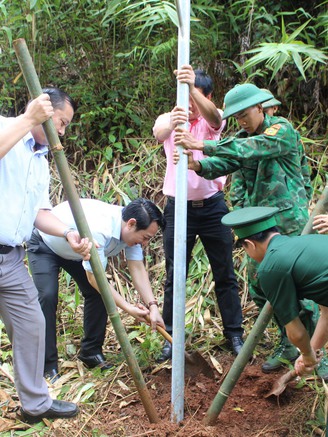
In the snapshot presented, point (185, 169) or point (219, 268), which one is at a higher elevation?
point (185, 169)

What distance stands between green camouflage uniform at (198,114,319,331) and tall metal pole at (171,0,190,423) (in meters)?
0.31

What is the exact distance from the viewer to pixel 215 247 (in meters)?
3.85

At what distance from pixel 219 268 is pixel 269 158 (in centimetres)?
98

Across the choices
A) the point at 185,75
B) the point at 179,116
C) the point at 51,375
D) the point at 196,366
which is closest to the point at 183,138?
the point at 179,116

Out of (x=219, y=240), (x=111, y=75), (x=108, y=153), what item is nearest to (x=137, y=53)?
(x=111, y=75)

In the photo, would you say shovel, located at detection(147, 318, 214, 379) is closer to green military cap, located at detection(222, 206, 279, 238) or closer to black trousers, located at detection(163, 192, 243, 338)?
black trousers, located at detection(163, 192, 243, 338)

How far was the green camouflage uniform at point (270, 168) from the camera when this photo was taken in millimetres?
3133

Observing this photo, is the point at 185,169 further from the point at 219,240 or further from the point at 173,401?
the point at 173,401

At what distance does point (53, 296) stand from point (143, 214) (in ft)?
2.97

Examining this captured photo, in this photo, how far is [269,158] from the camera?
10.7 feet

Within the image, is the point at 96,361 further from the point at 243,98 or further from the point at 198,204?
the point at 243,98

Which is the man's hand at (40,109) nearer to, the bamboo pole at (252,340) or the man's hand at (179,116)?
the man's hand at (179,116)

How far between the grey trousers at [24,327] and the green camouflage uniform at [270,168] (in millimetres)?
1215

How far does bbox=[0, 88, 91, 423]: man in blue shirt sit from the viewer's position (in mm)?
2902
